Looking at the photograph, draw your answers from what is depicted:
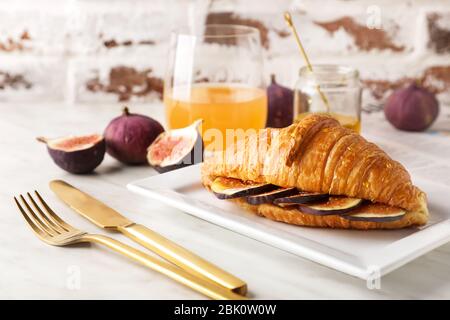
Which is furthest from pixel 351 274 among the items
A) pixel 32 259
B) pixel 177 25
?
pixel 177 25

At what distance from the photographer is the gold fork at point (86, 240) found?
3.64 feet

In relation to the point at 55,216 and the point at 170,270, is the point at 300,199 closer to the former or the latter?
the point at 170,270

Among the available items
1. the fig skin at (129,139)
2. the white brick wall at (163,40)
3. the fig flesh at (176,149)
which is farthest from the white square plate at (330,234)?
the white brick wall at (163,40)

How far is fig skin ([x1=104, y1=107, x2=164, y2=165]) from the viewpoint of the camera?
1.81 meters

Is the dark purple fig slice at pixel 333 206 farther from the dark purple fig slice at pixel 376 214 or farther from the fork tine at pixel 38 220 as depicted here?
the fork tine at pixel 38 220

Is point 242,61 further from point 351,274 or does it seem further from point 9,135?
point 351,274

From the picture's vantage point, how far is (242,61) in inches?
74.3

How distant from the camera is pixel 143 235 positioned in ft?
4.30

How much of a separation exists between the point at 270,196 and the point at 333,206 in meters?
0.12

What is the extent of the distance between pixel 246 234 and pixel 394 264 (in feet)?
0.91

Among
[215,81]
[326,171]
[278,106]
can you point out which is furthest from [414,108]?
[326,171]

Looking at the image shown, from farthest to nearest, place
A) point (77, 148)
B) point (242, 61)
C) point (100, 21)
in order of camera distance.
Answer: point (100, 21)
point (242, 61)
point (77, 148)

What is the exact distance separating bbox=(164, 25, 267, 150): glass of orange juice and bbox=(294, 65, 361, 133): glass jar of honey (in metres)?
0.17

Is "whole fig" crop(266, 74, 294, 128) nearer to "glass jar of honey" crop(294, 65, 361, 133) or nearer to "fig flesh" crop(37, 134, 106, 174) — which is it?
"glass jar of honey" crop(294, 65, 361, 133)
